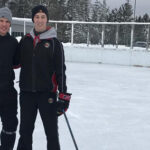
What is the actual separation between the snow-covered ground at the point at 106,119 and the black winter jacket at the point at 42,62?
1139 millimetres

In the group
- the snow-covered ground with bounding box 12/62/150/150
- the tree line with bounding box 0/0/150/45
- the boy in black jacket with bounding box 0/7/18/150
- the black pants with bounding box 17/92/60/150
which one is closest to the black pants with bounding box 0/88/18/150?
the boy in black jacket with bounding box 0/7/18/150

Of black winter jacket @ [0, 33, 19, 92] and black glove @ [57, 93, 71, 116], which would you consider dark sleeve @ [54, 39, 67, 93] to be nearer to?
black glove @ [57, 93, 71, 116]

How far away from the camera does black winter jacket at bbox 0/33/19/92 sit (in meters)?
2.69

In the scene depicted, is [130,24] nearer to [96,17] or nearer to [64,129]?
[64,129]

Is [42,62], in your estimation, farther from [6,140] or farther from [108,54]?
[108,54]

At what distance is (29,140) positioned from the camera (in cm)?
281

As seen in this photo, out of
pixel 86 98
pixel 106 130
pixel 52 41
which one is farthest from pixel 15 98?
pixel 86 98

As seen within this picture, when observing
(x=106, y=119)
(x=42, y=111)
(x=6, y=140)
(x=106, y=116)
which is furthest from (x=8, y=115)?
(x=106, y=116)

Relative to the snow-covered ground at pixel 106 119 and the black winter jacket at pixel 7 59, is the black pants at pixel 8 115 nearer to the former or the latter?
the black winter jacket at pixel 7 59

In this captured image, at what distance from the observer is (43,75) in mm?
2596

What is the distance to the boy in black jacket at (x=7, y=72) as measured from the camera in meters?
2.70

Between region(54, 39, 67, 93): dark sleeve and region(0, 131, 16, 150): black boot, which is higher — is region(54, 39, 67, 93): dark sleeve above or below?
above

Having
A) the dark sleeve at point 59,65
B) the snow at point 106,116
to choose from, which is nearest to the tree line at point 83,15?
the snow at point 106,116

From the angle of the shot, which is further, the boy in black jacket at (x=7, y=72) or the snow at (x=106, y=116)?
the snow at (x=106, y=116)
